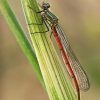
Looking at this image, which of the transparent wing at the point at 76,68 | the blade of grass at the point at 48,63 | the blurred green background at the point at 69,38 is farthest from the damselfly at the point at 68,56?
the blurred green background at the point at 69,38

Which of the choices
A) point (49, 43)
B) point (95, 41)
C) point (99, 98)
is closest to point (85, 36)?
point (95, 41)

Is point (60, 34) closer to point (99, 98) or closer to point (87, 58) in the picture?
point (87, 58)

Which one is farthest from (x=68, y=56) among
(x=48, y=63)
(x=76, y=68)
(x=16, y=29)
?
(x=16, y=29)

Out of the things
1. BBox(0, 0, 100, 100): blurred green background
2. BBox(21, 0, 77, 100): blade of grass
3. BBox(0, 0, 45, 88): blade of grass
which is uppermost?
BBox(0, 0, 45, 88): blade of grass

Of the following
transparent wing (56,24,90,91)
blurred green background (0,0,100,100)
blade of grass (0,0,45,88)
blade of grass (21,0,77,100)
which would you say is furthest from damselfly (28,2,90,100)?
blurred green background (0,0,100,100)

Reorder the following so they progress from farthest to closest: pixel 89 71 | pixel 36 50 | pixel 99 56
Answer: pixel 99 56 < pixel 89 71 < pixel 36 50

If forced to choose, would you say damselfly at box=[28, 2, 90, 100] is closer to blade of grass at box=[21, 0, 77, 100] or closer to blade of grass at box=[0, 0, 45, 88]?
blade of grass at box=[21, 0, 77, 100]
